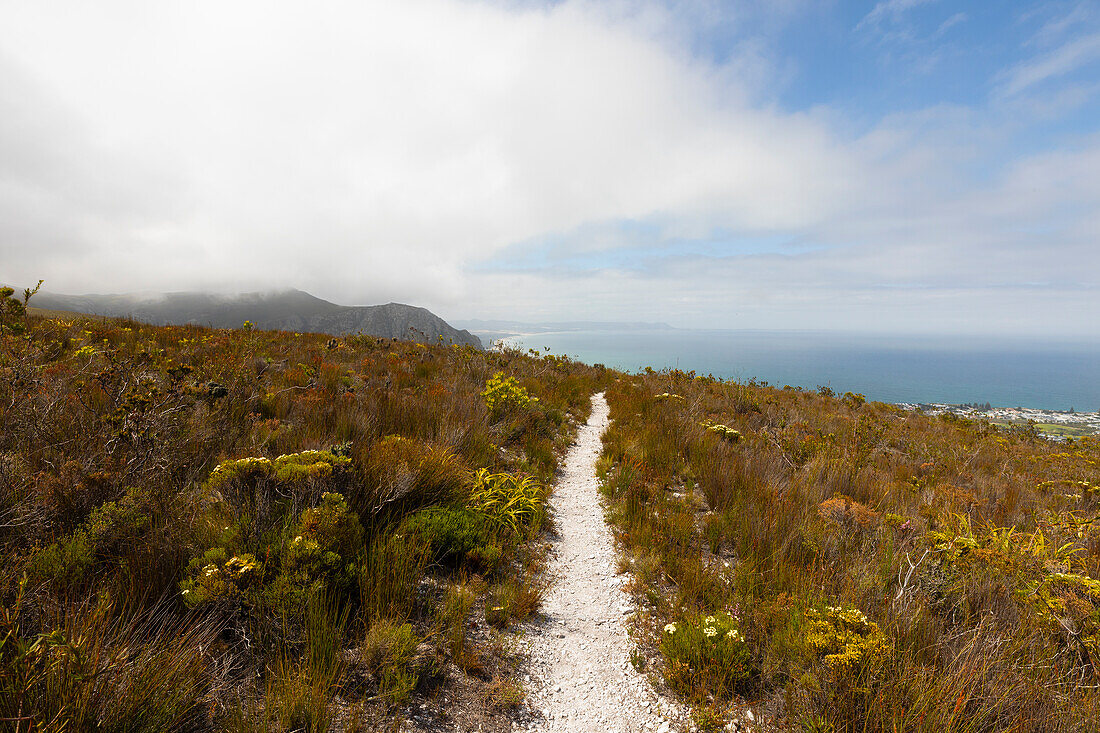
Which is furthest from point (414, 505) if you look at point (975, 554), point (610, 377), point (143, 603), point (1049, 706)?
point (610, 377)

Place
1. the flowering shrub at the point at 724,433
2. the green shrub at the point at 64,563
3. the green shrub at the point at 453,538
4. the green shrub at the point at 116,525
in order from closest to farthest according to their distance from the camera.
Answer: the green shrub at the point at 64,563, the green shrub at the point at 116,525, the green shrub at the point at 453,538, the flowering shrub at the point at 724,433

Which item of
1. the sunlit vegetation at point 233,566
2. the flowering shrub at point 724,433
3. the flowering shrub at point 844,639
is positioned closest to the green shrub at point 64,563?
the sunlit vegetation at point 233,566

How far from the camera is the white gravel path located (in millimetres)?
2676

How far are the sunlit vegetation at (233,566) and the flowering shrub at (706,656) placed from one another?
1192 mm

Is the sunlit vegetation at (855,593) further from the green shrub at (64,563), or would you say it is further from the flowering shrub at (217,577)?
the green shrub at (64,563)

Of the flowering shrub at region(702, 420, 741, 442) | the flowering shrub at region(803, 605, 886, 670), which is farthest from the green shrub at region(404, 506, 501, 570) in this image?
the flowering shrub at region(702, 420, 741, 442)

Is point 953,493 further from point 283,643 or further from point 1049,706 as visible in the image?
point 283,643

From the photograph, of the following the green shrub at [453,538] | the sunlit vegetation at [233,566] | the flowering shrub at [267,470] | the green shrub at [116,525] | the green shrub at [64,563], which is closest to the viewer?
the sunlit vegetation at [233,566]

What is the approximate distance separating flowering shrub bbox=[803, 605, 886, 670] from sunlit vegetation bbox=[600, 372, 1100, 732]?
0.04ft

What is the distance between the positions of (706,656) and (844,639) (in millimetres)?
942

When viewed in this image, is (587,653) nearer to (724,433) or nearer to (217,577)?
(217,577)

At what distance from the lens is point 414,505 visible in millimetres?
4484

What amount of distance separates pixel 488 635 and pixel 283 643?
149 centimetres

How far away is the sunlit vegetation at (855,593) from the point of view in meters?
2.30
